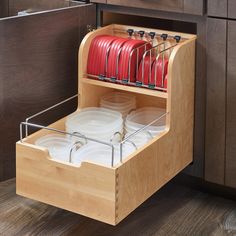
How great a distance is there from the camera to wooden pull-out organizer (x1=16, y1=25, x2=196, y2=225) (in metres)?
1.70

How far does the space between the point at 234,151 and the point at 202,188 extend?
0.81 ft

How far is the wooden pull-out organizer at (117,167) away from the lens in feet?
5.58

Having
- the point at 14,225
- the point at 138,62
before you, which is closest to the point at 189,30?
the point at 138,62

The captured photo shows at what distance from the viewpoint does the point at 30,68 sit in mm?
2078

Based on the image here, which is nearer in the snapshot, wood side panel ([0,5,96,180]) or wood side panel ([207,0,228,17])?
wood side panel ([207,0,228,17])

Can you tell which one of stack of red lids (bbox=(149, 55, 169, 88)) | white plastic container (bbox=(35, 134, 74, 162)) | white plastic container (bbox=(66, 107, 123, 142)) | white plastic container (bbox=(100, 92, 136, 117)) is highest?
stack of red lids (bbox=(149, 55, 169, 88))

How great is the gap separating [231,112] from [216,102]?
0.05 metres

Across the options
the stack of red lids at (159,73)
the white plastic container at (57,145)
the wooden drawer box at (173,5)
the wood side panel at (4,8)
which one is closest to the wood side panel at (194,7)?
the wooden drawer box at (173,5)

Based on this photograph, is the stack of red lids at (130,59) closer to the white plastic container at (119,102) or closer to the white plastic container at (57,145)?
the white plastic container at (119,102)

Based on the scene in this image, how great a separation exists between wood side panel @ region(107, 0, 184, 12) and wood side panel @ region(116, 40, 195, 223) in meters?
0.12

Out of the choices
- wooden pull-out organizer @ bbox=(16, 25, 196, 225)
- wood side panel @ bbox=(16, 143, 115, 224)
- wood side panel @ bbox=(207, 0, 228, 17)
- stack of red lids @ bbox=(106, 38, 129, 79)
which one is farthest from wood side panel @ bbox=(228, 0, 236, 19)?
wood side panel @ bbox=(16, 143, 115, 224)

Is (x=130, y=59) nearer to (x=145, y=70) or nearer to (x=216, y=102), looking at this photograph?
(x=145, y=70)

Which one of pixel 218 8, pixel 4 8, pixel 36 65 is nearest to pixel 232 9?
pixel 218 8

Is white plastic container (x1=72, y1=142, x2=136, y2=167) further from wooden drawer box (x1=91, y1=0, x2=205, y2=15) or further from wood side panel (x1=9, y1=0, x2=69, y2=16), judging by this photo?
wood side panel (x1=9, y1=0, x2=69, y2=16)
